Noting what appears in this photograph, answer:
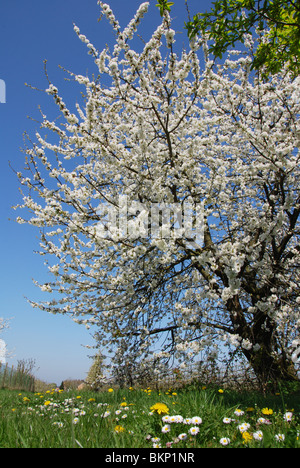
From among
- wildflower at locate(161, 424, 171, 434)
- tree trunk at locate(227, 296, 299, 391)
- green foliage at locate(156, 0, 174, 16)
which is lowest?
wildflower at locate(161, 424, 171, 434)

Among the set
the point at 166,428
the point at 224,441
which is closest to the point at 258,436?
the point at 224,441

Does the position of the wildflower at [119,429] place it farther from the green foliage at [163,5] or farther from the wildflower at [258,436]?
the green foliage at [163,5]

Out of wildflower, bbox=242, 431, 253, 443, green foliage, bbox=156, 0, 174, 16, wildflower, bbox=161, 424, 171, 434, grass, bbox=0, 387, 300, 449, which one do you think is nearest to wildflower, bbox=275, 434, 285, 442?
grass, bbox=0, 387, 300, 449

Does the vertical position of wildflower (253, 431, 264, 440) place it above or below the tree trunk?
below

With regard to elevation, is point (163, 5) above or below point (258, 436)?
above

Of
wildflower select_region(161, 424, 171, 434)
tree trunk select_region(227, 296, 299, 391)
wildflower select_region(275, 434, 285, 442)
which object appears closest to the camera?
wildflower select_region(275, 434, 285, 442)

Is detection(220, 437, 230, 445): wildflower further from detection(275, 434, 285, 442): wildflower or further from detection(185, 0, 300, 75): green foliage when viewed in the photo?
detection(185, 0, 300, 75): green foliage

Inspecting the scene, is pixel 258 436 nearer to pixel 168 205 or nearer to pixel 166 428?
pixel 166 428

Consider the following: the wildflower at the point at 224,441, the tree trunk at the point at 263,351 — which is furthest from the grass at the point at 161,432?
the tree trunk at the point at 263,351

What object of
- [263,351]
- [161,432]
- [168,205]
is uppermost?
[168,205]

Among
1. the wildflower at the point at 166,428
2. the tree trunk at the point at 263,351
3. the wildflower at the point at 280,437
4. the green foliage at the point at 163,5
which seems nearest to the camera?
the wildflower at the point at 280,437

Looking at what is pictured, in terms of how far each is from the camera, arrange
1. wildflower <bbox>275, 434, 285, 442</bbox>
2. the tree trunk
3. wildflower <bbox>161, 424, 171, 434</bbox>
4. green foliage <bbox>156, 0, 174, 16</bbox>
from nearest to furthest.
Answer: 1. wildflower <bbox>275, 434, 285, 442</bbox>
2. wildflower <bbox>161, 424, 171, 434</bbox>
3. green foliage <bbox>156, 0, 174, 16</bbox>
4. the tree trunk
